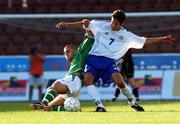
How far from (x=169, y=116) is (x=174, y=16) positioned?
11.1 m

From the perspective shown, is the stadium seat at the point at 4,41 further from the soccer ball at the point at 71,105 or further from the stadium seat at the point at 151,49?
the soccer ball at the point at 71,105

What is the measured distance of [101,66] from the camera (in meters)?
14.0

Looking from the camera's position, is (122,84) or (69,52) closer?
(122,84)

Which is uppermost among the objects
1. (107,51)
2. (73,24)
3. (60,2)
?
(60,2)

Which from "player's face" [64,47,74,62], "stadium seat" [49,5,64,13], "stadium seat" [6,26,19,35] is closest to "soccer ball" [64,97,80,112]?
"player's face" [64,47,74,62]

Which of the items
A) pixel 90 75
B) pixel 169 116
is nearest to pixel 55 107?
pixel 90 75

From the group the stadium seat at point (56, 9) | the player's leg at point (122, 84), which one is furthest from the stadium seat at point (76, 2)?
the player's leg at point (122, 84)

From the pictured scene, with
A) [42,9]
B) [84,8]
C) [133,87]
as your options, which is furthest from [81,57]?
[42,9]

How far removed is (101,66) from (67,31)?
906 centimetres

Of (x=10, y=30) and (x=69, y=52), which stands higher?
(x=69, y=52)

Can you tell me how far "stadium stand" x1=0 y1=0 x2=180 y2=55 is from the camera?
2262 centimetres

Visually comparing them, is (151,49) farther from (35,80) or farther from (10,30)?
(10,30)

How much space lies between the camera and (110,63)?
14.0 m

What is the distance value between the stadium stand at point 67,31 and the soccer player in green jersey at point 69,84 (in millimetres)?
7896
